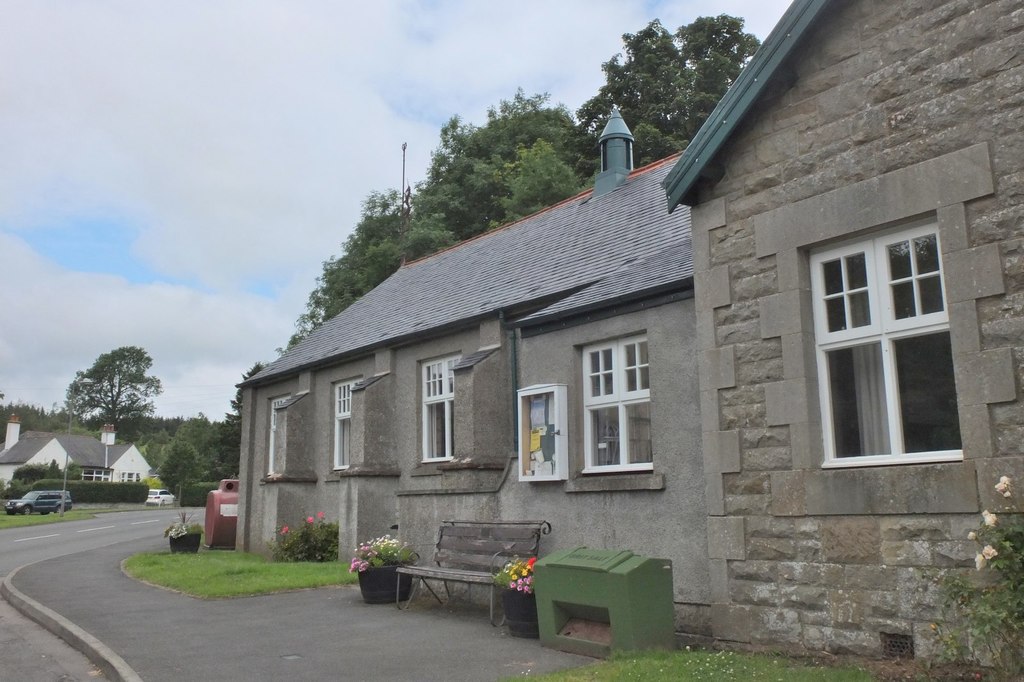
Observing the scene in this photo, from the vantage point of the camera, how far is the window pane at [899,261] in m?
7.45

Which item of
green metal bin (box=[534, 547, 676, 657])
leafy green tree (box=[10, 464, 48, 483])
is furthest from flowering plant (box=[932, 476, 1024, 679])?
leafy green tree (box=[10, 464, 48, 483])

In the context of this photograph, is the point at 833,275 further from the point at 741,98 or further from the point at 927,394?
the point at 741,98

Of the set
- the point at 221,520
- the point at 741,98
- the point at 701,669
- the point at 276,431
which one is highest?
the point at 741,98

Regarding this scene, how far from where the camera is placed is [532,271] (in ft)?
55.7

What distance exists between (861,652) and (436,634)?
462 centimetres

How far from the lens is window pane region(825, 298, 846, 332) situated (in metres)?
7.86

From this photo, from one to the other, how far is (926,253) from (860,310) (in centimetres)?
72

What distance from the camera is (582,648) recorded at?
8.52 meters

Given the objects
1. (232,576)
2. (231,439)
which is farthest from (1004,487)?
(231,439)

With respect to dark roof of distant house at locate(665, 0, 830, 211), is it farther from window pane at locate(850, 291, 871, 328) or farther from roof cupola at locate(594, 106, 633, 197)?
roof cupola at locate(594, 106, 633, 197)

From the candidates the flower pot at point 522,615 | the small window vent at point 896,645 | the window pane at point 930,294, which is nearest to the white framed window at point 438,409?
the flower pot at point 522,615

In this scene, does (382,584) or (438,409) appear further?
(438,409)

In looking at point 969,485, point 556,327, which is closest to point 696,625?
point 969,485

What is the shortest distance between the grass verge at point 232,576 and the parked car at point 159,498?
188 ft
